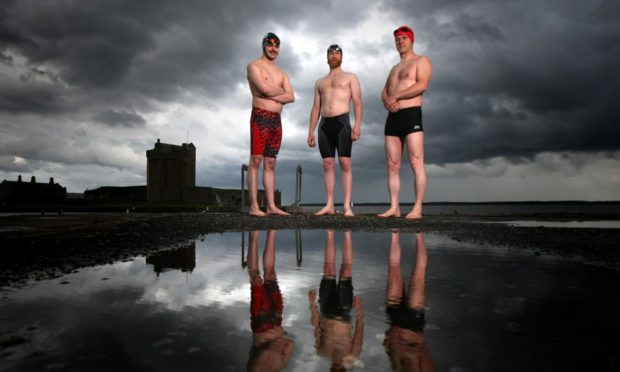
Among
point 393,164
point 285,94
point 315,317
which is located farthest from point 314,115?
point 315,317

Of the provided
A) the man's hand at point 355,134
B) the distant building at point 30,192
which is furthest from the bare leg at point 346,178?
the distant building at point 30,192

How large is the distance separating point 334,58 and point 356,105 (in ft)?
3.68

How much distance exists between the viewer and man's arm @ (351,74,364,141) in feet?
25.2

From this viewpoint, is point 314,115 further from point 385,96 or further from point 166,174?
point 166,174

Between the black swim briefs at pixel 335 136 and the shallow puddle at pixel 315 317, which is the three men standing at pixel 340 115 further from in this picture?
the shallow puddle at pixel 315 317

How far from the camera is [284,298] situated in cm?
160

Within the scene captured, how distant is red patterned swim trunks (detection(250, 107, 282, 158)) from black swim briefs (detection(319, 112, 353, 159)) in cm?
99

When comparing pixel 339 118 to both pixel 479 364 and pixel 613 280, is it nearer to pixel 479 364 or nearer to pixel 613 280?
pixel 613 280

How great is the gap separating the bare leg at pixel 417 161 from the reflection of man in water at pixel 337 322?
198 inches

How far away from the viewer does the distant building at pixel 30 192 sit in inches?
1603

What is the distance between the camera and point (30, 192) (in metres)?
45.2

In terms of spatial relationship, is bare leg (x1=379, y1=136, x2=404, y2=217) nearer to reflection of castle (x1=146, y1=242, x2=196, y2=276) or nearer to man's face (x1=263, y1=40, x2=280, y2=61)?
man's face (x1=263, y1=40, x2=280, y2=61)

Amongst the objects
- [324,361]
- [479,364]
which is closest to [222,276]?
[324,361]

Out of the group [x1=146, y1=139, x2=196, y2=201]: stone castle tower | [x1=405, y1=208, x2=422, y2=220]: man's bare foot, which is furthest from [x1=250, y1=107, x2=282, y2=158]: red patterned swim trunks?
[x1=146, y1=139, x2=196, y2=201]: stone castle tower
